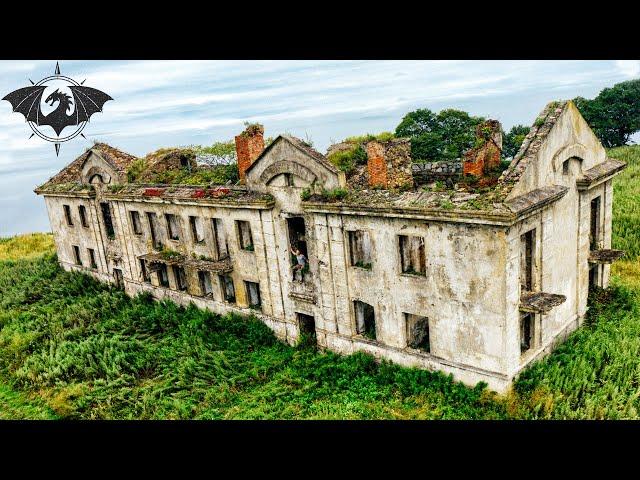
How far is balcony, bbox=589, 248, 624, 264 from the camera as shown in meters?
20.3

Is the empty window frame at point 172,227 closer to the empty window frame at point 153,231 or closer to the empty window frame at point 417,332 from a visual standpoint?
the empty window frame at point 153,231

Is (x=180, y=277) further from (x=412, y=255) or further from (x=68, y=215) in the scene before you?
(x=412, y=255)

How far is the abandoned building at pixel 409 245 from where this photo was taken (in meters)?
15.7

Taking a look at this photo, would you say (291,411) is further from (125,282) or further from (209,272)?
(125,282)

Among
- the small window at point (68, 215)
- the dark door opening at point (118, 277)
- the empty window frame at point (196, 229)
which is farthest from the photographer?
the small window at point (68, 215)

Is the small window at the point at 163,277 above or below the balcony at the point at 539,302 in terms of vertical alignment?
below

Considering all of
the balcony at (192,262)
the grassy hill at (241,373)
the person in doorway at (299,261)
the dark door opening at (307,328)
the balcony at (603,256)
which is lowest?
the grassy hill at (241,373)

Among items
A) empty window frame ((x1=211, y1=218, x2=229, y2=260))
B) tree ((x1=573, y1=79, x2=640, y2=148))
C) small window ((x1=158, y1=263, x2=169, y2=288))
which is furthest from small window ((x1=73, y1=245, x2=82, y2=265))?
tree ((x1=573, y1=79, x2=640, y2=148))

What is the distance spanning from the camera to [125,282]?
2938cm

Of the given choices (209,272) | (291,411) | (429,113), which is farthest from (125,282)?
(429,113)

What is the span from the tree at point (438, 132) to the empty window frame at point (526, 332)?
14.2 meters

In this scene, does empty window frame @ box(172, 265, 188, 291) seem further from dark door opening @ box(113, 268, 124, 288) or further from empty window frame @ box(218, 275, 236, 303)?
dark door opening @ box(113, 268, 124, 288)

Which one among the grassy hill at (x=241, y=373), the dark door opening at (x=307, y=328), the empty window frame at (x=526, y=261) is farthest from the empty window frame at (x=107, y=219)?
the empty window frame at (x=526, y=261)

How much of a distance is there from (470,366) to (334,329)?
5510 millimetres
